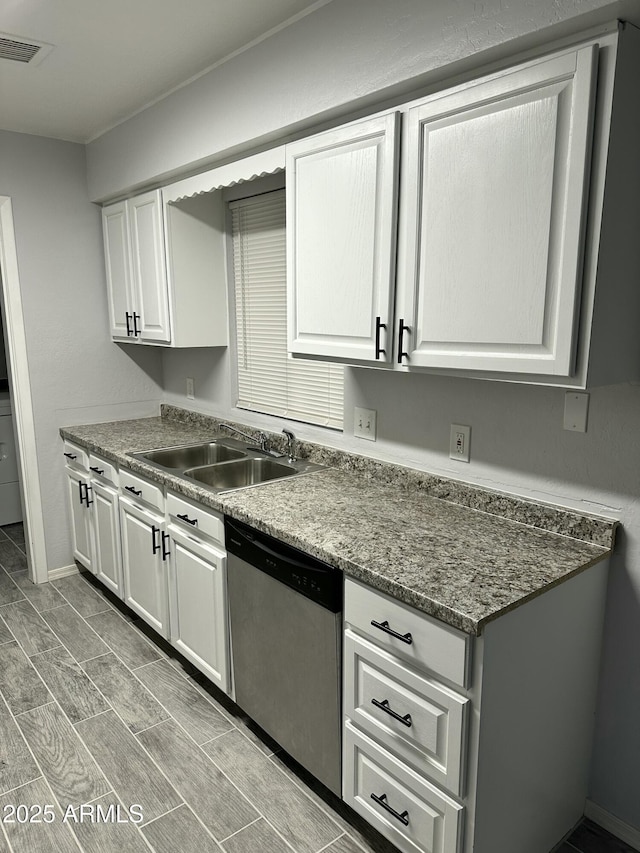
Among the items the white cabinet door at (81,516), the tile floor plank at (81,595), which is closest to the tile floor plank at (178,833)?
the tile floor plank at (81,595)

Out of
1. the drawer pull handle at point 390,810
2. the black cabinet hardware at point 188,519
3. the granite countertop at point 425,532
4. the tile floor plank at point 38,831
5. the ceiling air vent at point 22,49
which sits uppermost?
the ceiling air vent at point 22,49

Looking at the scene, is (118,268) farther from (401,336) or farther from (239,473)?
(401,336)

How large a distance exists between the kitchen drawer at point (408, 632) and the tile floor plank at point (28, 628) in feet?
6.19

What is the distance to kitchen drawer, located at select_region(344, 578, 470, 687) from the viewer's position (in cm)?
139

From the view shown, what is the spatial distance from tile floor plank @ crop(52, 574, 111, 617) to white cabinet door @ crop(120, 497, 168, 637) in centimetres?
33

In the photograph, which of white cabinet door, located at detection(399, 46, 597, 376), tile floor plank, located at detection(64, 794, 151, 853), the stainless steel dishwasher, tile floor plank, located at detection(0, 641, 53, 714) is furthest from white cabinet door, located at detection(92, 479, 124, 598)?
white cabinet door, located at detection(399, 46, 597, 376)

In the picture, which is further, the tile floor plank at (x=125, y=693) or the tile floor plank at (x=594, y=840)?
the tile floor plank at (x=125, y=693)

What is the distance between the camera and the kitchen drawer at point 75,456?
327cm

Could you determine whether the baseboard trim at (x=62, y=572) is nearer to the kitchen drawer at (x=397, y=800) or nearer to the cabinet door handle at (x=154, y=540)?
the cabinet door handle at (x=154, y=540)

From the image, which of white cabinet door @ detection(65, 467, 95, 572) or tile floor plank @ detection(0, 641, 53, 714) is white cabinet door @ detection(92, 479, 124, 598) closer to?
white cabinet door @ detection(65, 467, 95, 572)

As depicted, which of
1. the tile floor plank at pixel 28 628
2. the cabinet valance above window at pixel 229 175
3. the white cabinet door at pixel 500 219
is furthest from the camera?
the tile floor plank at pixel 28 628

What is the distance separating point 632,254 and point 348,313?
81cm

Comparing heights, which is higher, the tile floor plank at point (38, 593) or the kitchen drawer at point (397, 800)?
the kitchen drawer at point (397, 800)

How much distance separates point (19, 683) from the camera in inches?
102
